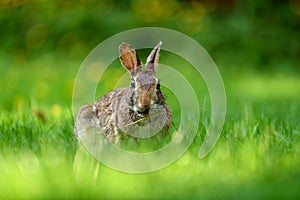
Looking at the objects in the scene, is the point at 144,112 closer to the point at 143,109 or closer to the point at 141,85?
the point at 143,109

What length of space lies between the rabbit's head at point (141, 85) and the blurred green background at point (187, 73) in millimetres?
329

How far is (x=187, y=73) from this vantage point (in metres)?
9.21

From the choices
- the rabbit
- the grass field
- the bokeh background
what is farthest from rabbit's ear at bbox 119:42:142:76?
the bokeh background

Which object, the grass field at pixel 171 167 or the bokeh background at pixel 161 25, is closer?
the grass field at pixel 171 167

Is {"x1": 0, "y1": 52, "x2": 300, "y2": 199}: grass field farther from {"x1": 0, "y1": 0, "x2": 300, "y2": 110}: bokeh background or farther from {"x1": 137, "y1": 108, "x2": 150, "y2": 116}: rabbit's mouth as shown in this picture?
{"x1": 0, "y1": 0, "x2": 300, "y2": 110}: bokeh background

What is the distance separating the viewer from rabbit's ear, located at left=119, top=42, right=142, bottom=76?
156 inches

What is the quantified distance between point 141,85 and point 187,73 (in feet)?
17.9

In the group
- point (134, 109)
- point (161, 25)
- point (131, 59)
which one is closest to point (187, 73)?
point (161, 25)

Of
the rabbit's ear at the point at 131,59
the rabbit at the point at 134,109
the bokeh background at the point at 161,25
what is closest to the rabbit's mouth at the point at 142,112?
the rabbit at the point at 134,109

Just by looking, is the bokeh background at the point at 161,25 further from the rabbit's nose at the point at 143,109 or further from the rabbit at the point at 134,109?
the rabbit's nose at the point at 143,109

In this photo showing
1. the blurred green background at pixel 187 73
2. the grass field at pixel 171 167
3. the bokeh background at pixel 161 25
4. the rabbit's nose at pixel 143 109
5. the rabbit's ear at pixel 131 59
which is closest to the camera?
the grass field at pixel 171 167

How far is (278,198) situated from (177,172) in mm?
622

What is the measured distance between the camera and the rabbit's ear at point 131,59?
156 inches

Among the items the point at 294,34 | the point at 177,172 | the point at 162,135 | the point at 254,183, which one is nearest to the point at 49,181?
the point at 177,172
